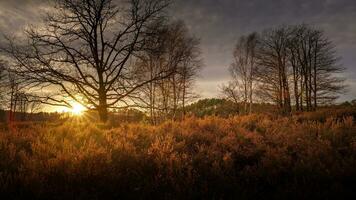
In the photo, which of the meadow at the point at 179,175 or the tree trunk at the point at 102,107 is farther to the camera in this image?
the tree trunk at the point at 102,107

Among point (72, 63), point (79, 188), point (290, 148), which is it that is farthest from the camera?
point (72, 63)

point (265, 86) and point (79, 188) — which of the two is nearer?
point (79, 188)

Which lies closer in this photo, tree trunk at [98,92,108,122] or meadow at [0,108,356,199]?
meadow at [0,108,356,199]

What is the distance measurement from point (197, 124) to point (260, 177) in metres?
5.36

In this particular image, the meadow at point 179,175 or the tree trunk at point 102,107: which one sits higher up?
the tree trunk at point 102,107

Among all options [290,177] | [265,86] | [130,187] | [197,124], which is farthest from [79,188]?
[265,86]

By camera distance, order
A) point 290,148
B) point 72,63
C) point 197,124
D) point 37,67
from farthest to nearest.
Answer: point 72,63 → point 37,67 → point 197,124 → point 290,148

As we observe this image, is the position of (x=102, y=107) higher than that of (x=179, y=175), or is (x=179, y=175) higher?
(x=102, y=107)

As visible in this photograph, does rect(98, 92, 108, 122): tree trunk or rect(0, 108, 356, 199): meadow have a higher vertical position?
rect(98, 92, 108, 122): tree trunk

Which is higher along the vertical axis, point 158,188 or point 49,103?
point 49,103

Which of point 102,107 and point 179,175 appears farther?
point 102,107

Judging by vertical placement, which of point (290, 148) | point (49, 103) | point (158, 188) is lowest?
point (158, 188)

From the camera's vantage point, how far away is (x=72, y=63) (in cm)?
1186

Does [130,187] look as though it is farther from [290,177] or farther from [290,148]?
[290,148]
